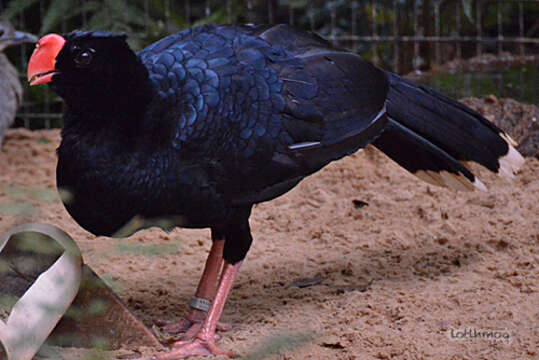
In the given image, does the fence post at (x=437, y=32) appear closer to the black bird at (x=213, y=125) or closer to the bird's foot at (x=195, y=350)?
the black bird at (x=213, y=125)

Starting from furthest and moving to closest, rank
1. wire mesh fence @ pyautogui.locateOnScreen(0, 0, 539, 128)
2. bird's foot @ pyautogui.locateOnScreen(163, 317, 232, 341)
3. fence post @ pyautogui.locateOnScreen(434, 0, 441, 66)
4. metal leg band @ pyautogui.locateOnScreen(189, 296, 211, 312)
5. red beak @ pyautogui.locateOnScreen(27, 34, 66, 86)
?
wire mesh fence @ pyautogui.locateOnScreen(0, 0, 539, 128)
fence post @ pyautogui.locateOnScreen(434, 0, 441, 66)
metal leg band @ pyautogui.locateOnScreen(189, 296, 211, 312)
bird's foot @ pyautogui.locateOnScreen(163, 317, 232, 341)
red beak @ pyautogui.locateOnScreen(27, 34, 66, 86)

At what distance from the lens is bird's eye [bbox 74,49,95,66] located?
268cm

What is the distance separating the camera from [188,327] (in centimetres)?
338

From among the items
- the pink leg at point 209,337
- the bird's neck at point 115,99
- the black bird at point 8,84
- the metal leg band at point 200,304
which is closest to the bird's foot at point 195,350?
the pink leg at point 209,337

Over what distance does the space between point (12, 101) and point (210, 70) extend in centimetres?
377

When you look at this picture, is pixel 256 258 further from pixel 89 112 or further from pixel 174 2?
pixel 174 2

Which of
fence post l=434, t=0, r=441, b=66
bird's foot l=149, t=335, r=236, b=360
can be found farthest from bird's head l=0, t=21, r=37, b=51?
bird's foot l=149, t=335, r=236, b=360

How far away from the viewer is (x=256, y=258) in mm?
4035

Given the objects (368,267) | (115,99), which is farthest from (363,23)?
(115,99)

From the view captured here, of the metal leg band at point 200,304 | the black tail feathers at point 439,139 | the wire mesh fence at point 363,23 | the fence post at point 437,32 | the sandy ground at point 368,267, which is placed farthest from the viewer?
the wire mesh fence at point 363,23

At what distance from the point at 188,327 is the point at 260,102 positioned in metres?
1.12

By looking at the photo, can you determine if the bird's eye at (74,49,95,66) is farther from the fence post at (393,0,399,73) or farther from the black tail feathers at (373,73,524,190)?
the fence post at (393,0,399,73)

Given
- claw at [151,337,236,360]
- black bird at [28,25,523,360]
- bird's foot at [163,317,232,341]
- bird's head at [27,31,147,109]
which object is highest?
bird's head at [27,31,147,109]

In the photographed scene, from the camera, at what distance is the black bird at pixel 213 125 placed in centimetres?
277
